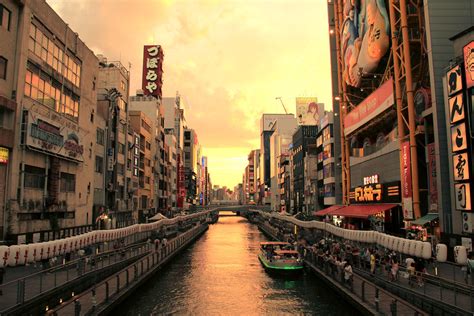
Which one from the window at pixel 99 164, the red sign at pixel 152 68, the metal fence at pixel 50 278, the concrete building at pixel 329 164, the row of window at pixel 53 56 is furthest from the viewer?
the red sign at pixel 152 68

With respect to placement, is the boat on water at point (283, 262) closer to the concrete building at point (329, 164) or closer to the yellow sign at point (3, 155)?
the yellow sign at point (3, 155)

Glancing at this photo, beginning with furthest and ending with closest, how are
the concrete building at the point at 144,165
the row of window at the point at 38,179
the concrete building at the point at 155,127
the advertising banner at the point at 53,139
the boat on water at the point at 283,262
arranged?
Result: the concrete building at the point at 155,127 → the concrete building at the point at 144,165 → the boat on water at the point at 283,262 → the row of window at the point at 38,179 → the advertising banner at the point at 53,139

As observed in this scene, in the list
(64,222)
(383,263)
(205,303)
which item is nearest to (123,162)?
(64,222)

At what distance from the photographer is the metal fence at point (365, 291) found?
18.9 metres

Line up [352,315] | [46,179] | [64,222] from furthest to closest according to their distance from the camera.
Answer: [64,222] → [46,179] → [352,315]

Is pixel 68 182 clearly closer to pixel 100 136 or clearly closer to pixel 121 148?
pixel 100 136

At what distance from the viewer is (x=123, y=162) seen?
74.7 m

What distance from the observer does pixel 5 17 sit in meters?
34.8

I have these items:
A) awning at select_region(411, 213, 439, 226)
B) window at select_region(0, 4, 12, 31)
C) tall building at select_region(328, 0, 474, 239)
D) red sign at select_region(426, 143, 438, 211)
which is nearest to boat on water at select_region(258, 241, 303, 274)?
tall building at select_region(328, 0, 474, 239)

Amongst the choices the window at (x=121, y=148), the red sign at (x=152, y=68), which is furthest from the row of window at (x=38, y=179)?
the red sign at (x=152, y=68)

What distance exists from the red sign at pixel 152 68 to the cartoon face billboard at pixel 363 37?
216 feet

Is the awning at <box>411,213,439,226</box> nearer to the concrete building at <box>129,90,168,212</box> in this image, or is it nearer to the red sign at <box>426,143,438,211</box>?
the red sign at <box>426,143,438,211</box>

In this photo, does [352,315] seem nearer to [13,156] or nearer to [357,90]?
[13,156]

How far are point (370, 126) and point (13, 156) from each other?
45680 mm
